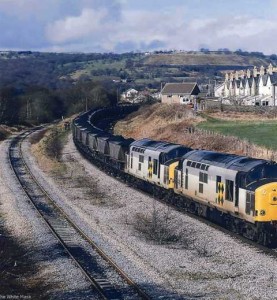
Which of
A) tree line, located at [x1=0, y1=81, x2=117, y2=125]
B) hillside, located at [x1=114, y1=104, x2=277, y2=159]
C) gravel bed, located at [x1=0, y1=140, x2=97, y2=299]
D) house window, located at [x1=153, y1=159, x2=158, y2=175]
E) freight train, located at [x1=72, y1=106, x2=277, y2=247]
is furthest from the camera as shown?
tree line, located at [x1=0, y1=81, x2=117, y2=125]

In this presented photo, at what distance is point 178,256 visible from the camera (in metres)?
22.4

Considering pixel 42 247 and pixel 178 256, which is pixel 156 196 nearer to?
pixel 42 247

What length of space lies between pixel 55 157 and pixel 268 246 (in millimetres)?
40879

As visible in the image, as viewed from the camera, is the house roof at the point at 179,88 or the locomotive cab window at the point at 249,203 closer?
the locomotive cab window at the point at 249,203

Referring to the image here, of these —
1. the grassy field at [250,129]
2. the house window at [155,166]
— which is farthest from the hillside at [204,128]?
the house window at [155,166]

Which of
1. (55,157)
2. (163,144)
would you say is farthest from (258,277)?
(55,157)

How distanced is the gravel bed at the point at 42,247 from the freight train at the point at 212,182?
279 inches

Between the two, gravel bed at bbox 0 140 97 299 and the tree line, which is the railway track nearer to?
gravel bed at bbox 0 140 97 299

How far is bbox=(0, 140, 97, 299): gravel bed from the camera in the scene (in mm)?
18109

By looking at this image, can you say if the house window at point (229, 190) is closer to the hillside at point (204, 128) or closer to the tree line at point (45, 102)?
the hillside at point (204, 128)

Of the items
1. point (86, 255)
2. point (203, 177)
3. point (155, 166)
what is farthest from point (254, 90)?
point (86, 255)

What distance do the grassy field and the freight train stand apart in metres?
13.2

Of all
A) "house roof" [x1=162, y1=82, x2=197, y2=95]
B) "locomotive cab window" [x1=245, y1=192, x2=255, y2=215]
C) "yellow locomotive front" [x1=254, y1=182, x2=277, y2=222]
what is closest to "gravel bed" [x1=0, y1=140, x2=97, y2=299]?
"locomotive cab window" [x1=245, y1=192, x2=255, y2=215]

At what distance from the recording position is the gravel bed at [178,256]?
718 inches
